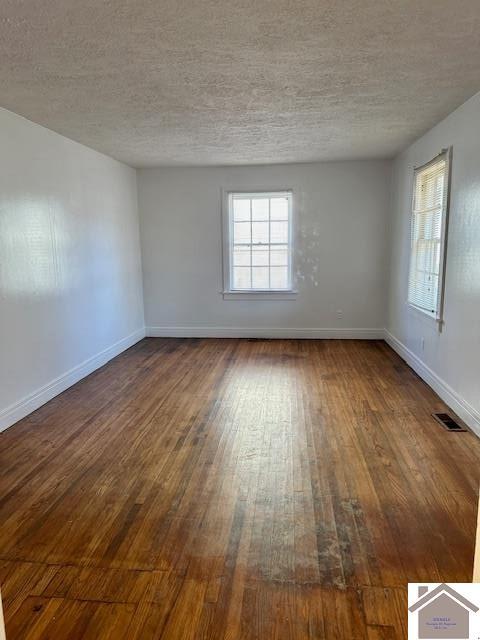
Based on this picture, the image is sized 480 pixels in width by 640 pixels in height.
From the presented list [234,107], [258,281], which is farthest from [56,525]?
[258,281]

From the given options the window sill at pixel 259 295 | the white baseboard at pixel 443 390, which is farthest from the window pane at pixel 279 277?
the white baseboard at pixel 443 390

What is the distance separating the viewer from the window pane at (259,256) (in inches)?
257

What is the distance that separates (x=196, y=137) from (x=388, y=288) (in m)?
3.48

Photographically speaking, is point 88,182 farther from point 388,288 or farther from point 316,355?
point 388,288

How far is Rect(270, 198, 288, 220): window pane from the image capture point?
6.39 metres

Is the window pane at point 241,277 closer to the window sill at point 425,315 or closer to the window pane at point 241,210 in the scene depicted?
the window pane at point 241,210

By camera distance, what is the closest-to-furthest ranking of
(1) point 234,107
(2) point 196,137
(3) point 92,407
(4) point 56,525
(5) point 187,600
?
(5) point 187,600
(4) point 56,525
(1) point 234,107
(3) point 92,407
(2) point 196,137

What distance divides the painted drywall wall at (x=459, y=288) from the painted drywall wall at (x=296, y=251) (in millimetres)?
1470

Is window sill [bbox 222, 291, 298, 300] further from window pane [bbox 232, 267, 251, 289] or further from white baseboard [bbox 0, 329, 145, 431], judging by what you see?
white baseboard [bbox 0, 329, 145, 431]

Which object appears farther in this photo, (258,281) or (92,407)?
(258,281)

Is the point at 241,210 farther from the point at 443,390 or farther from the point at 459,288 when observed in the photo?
the point at 443,390

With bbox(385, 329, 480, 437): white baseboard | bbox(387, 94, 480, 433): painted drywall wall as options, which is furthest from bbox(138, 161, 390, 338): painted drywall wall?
bbox(387, 94, 480, 433): painted drywall wall

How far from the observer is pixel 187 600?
1.75 meters

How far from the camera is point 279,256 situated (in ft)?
21.4
